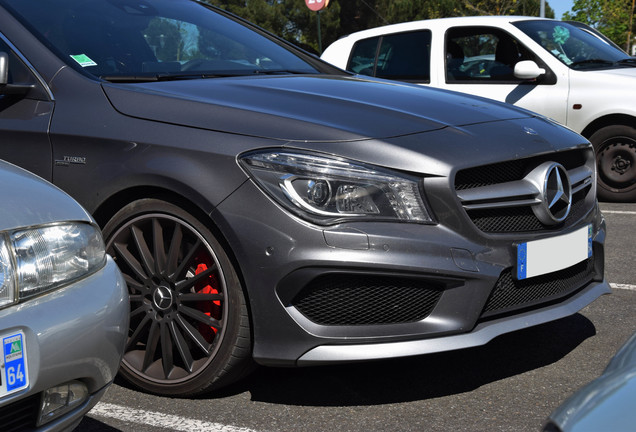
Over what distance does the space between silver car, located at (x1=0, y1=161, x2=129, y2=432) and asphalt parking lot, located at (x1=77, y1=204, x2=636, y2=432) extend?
748 mm

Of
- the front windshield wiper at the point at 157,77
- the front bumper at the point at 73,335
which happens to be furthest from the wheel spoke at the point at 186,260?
the front windshield wiper at the point at 157,77

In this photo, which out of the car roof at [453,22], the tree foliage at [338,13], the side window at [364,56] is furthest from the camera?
the tree foliage at [338,13]

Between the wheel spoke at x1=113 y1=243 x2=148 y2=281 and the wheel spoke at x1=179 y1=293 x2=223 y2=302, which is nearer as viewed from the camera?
the wheel spoke at x1=179 y1=293 x2=223 y2=302

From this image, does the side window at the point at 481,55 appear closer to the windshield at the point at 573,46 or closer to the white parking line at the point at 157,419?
the windshield at the point at 573,46

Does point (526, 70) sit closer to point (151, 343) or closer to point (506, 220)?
point (506, 220)

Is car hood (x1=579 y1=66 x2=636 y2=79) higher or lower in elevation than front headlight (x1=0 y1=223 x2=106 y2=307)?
lower

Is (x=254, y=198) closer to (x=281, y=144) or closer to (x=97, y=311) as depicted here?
(x=281, y=144)

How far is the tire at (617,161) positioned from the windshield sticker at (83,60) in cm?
529

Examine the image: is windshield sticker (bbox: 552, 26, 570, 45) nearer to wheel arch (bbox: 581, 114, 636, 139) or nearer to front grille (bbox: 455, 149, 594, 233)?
wheel arch (bbox: 581, 114, 636, 139)

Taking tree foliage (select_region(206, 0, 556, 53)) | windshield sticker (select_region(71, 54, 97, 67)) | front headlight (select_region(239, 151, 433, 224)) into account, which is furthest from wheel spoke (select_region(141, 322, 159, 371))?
tree foliage (select_region(206, 0, 556, 53))

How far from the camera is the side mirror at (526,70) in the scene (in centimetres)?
788

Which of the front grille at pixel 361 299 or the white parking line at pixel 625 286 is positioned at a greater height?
the front grille at pixel 361 299

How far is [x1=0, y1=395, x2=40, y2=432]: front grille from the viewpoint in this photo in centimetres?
223

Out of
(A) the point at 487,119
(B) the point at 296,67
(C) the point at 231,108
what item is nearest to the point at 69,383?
(C) the point at 231,108
